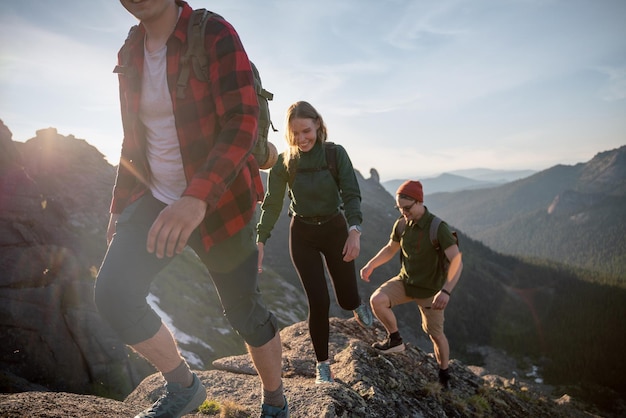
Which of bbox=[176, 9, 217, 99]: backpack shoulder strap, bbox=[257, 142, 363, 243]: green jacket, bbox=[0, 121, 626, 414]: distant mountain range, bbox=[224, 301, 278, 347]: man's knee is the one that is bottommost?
bbox=[0, 121, 626, 414]: distant mountain range

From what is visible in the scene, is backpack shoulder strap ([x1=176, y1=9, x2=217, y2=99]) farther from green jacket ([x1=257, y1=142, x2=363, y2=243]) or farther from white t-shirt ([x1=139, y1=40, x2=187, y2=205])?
green jacket ([x1=257, y1=142, x2=363, y2=243])

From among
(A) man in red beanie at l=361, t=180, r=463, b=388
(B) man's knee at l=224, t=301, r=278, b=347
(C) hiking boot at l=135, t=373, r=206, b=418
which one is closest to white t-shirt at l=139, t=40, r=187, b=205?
(B) man's knee at l=224, t=301, r=278, b=347

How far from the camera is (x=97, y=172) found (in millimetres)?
62062

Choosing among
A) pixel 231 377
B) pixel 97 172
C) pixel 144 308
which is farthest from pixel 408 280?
pixel 97 172

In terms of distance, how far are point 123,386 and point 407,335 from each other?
104158 millimetres

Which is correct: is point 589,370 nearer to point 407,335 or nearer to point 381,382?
point 407,335

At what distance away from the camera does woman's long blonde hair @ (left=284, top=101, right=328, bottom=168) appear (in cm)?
491

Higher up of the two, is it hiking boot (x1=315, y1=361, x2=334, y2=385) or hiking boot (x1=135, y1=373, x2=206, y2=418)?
hiking boot (x1=135, y1=373, x2=206, y2=418)

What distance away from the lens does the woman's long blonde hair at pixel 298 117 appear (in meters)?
4.91

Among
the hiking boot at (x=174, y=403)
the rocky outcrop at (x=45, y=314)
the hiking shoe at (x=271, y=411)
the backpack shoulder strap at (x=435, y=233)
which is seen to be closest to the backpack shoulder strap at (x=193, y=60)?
the hiking boot at (x=174, y=403)

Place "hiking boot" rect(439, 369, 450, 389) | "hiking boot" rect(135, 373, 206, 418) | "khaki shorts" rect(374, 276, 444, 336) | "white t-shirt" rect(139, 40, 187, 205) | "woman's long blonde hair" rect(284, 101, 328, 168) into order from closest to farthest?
"white t-shirt" rect(139, 40, 187, 205)
"hiking boot" rect(135, 373, 206, 418)
"woman's long blonde hair" rect(284, 101, 328, 168)
"khaki shorts" rect(374, 276, 444, 336)
"hiking boot" rect(439, 369, 450, 389)

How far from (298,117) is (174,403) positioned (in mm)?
3579

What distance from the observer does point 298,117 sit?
16.1 ft

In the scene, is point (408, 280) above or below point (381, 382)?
above
